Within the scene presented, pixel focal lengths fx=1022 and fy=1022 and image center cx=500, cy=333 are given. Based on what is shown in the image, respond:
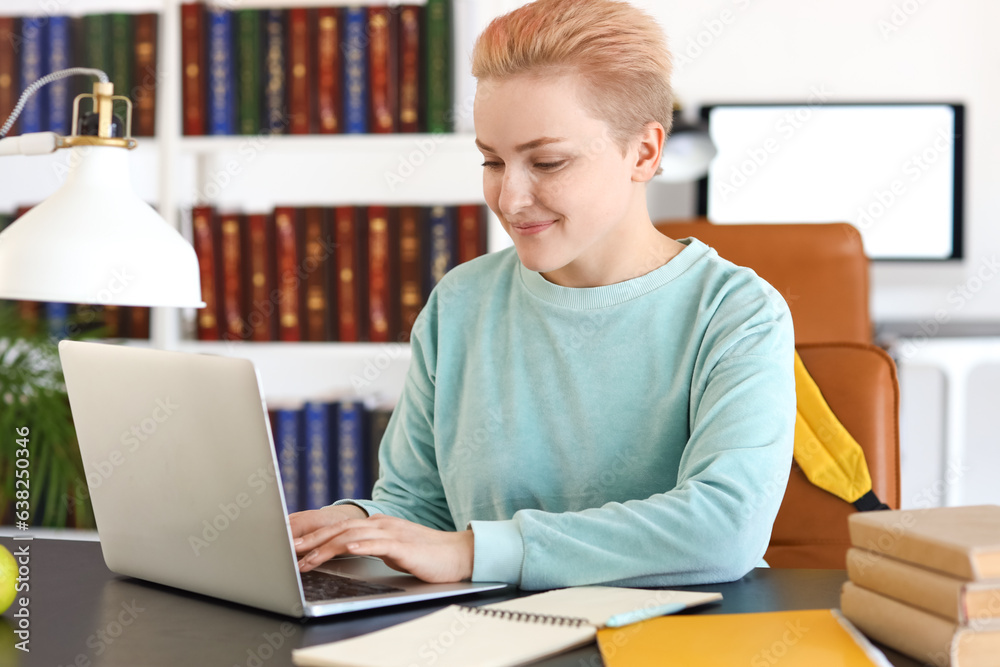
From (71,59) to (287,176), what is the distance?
1.79 ft

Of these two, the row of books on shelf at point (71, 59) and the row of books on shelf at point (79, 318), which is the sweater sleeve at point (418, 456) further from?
the row of books on shelf at point (71, 59)

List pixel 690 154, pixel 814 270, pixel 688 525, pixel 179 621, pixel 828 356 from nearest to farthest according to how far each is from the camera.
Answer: pixel 179 621 < pixel 688 525 < pixel 828 356 < pixel 814 270 < pixel 690 154

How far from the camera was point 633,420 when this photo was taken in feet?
3.61

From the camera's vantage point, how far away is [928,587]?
650 millimetres

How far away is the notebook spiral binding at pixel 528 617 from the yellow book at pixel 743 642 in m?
0.02

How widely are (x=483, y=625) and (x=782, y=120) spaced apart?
262cm

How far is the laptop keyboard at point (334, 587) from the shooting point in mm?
781

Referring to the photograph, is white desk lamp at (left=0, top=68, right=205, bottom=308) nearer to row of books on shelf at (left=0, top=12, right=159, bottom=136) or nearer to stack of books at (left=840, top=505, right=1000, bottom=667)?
stack of books at (left=840, top=505, right=1000, bottom=667)

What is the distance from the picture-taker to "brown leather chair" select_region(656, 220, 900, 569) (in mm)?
1303

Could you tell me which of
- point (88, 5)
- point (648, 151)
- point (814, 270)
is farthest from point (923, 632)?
point (88, 5)

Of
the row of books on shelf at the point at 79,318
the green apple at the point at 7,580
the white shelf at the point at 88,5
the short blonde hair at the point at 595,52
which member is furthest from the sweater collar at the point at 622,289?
the white shelf at the point at 88,5

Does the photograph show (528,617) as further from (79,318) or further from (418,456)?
(79,318)

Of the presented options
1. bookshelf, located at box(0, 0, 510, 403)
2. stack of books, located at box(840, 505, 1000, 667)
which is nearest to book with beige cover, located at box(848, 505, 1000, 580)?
stack of books, located at box(840, 505, 1000, 667)

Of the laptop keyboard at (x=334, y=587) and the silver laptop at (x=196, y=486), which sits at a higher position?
the silver laptop at (x=196, y=486)
